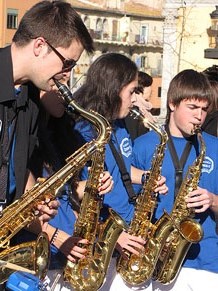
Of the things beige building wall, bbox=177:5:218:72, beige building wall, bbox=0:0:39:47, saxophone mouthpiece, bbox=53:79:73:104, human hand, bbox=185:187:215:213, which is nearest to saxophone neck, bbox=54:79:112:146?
saxophone mouthpiece, bbox=53:79:73:104

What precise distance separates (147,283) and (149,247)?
227 mm

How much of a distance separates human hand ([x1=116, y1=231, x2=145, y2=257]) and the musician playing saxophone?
0.23m

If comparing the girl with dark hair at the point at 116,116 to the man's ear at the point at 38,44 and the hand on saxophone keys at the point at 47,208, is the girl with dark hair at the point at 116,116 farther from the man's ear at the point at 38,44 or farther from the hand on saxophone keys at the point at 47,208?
the man's ear at the point at 38,44

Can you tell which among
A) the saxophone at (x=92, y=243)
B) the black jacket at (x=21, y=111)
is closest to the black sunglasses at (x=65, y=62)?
the black jacket at (x=21, y=111)

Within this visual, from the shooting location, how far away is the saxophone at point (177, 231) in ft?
15.4

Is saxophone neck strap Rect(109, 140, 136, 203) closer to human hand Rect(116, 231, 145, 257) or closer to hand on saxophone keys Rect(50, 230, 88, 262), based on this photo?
human hand Rect(116, 231, 145, 257)

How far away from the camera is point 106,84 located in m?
4.81

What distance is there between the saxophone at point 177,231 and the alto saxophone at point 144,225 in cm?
9

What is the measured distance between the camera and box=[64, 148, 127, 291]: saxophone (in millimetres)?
4266

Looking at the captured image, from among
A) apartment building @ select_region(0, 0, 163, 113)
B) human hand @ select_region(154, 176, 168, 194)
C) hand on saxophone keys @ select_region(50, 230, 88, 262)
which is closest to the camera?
hand on saxophone keys @ select_region(50, 230, 88, 262)

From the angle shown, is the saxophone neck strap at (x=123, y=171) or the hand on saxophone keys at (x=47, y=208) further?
the saxophone neck strap at (x=123, y=171)

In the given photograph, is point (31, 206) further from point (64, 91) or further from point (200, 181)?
point (200, 181)

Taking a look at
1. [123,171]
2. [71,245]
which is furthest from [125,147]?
[71,245]

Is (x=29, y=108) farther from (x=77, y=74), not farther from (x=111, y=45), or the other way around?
(x=111, y=45)
